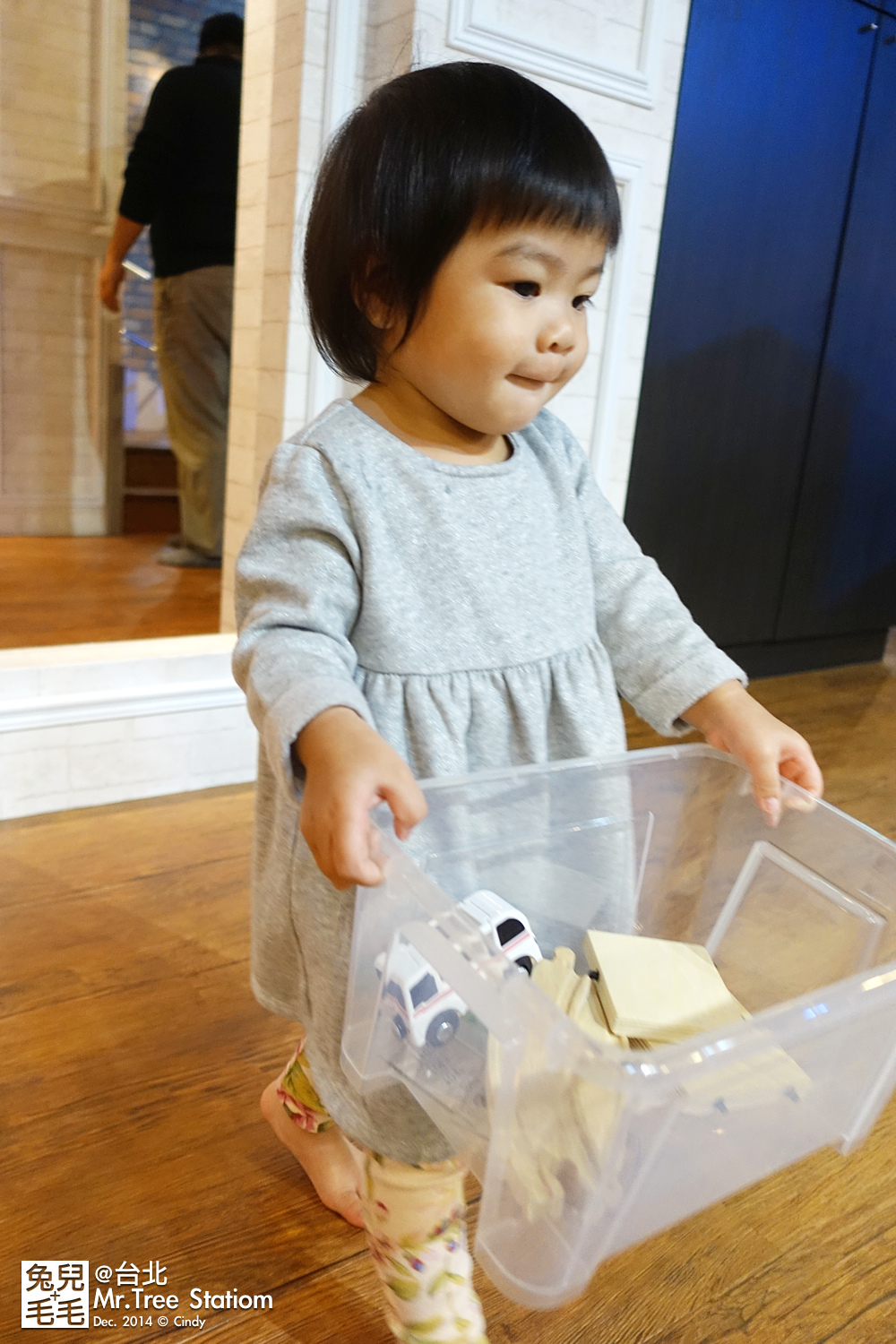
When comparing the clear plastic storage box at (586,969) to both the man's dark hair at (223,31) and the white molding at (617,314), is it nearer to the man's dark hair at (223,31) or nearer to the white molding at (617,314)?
the white molding at (617,314)

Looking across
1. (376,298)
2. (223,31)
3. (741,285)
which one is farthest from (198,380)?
(376,298)

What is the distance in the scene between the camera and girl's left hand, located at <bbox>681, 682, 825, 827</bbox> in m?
0.63

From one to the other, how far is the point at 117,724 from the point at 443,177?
1.05m

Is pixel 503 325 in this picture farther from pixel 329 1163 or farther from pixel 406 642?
pixel 329 1163

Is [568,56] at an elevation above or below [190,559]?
above

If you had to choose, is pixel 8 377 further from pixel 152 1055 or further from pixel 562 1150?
pixel 562 1150

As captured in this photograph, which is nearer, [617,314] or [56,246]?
[617,314]

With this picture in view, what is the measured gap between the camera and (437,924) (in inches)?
17.5

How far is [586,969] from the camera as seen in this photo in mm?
643

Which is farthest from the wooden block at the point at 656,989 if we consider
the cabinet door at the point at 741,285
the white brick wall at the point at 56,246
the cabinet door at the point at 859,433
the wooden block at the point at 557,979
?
the white brick wall at the point at 56,246

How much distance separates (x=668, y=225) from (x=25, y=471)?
71.9 inches

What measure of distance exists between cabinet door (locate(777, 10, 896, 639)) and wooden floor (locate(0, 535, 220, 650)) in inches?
53.9

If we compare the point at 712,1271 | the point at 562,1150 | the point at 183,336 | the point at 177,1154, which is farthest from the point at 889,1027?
the point at 183,336

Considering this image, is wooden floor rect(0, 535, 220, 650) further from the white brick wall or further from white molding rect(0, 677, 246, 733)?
white molding rect(0, 677, 246, 733)
